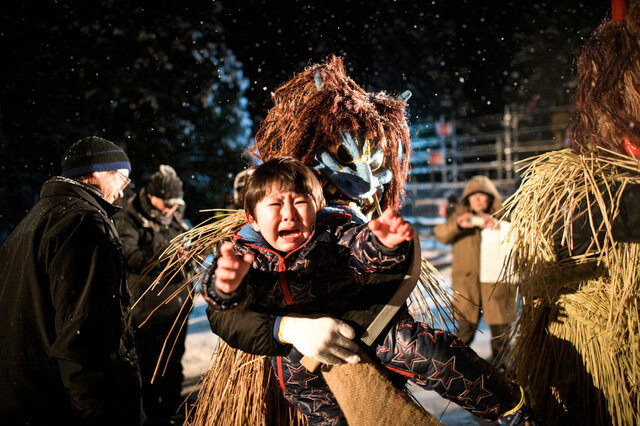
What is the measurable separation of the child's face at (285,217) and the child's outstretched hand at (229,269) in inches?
8.9

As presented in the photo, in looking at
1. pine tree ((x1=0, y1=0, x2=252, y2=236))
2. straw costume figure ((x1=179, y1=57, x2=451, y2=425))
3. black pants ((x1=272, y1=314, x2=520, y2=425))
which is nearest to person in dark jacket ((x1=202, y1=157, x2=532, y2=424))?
black pants ((x1=272, y1=314, x2=520, y2=425))

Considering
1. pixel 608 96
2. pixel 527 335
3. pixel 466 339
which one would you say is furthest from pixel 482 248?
pixel 608 96

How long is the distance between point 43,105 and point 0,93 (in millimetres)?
390

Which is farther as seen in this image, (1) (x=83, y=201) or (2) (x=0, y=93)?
(2) (x=0, y=93)

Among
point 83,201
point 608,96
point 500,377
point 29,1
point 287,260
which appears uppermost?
point 29,1

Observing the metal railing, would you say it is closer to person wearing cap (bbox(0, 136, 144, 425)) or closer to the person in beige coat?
the person in beige coat

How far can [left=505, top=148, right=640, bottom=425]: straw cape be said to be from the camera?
59.6 inches

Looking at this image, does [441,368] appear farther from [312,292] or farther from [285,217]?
[285,217]

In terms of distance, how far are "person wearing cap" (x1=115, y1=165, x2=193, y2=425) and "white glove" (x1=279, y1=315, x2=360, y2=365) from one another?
64.7 inches

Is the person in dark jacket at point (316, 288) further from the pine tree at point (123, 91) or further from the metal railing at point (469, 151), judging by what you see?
the metal railing at point (469, 151)

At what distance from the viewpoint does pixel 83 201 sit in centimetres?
172

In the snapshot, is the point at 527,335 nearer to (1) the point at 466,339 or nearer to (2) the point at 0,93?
(1) the point at 466,339

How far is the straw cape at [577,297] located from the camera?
59.6 inches

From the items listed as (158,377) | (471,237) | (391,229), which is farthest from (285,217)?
(471,237)
